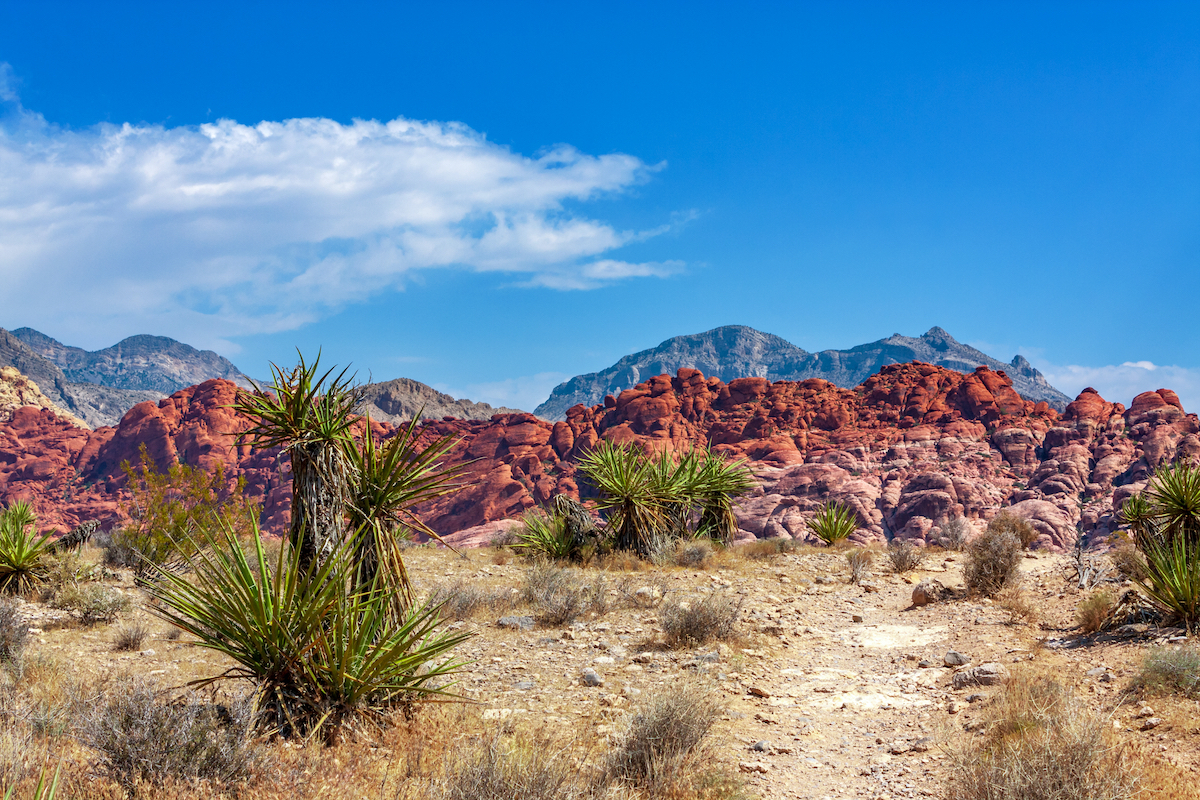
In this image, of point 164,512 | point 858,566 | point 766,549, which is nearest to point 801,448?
point 766,549

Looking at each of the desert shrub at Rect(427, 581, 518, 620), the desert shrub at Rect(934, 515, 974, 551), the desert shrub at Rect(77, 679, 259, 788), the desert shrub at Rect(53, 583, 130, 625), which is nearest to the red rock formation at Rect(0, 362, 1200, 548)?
the desert shrub at Rect(934, 515, 974, 551)

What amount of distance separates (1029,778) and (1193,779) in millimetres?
1484

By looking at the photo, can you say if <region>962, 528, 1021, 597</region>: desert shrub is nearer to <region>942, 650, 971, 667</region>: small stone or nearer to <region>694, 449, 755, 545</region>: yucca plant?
<region>942, 650, 971, 667</region>: small stone

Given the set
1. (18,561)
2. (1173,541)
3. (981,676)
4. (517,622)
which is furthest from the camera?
(18,561)

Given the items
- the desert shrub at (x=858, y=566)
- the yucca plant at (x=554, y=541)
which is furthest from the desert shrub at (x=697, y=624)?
the yucca plant at (x=554, y=541)

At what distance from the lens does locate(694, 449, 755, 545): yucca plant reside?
1711 centimetres

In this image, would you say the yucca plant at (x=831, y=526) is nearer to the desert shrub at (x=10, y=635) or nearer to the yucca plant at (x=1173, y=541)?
the yucca plant at (x=1173, y=541)

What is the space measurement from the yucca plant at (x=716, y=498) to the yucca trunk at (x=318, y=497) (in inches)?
478

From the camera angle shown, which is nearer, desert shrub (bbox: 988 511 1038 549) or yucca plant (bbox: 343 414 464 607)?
yucca plant (bbox: 343 414 464 607)

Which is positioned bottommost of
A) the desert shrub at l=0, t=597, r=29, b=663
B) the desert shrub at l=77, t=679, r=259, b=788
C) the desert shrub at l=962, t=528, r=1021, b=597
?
the desert shrub at l=0, t=597, r=29, b=663

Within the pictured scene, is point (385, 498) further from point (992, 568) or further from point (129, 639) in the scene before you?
point (992, 568)

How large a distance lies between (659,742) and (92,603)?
8663mm

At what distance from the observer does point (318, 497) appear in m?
5.60

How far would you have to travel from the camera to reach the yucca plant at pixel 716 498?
56.1 feet
